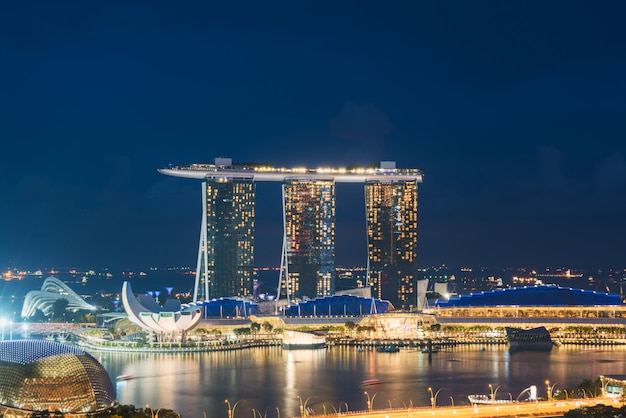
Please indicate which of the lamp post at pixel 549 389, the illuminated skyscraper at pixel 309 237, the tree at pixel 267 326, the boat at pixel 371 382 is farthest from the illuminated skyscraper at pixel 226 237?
the lamp post at pixel 549 389

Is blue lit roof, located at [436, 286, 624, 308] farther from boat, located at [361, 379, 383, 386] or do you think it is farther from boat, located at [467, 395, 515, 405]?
boat, located at [467, 395, 515, 405]

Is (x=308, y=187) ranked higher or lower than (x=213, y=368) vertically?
higher

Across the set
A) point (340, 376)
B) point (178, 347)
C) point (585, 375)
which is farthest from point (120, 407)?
point (178, 347)

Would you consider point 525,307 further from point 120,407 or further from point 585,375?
point 120,407

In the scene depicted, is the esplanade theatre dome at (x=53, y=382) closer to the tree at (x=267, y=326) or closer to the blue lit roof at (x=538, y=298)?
the tree at (x=267, y=326)

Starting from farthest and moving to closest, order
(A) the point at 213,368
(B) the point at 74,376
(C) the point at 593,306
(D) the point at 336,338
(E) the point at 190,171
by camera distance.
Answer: (E) the point at 190,171 → (C) the point at 593,306 → (D) the point at 336,338 → (A) the point at 213,368 → (B) the point at 74,376

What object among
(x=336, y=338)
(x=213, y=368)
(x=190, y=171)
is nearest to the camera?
(x=213, y=368)

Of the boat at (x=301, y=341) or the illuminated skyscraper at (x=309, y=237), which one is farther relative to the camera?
the illuminated skyscraper at (x=309, y=237)
